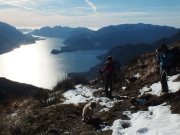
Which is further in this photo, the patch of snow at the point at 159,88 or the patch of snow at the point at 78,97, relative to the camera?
the patch of snow at the point at 78,97

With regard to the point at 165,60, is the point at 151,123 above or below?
below

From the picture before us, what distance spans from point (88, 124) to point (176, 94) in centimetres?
423

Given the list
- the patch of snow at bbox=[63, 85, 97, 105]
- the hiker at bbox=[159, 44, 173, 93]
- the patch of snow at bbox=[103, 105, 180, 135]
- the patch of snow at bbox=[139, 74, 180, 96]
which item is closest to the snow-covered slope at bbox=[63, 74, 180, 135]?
the patch of snow at bbox=[103, 105, 180, 135]

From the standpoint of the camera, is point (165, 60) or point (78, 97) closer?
point (165, 60)

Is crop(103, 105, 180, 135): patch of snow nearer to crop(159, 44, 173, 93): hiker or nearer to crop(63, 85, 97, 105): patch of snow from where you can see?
crop(159, 44, 173, 93): hiker

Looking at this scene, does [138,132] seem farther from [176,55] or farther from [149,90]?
[176,55]

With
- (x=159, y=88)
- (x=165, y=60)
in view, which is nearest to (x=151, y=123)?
(x=165, y=60)

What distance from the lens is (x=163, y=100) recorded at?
12984mm

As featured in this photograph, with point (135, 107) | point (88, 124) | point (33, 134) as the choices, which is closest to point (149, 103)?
point (135, 107)

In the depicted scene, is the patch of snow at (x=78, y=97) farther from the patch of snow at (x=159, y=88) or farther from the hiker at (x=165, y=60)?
the hiker at (x=165, y=60)

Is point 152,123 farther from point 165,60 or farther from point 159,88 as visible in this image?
point 159,88

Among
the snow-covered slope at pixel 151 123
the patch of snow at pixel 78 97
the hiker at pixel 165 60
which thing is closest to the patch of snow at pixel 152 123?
the snow-covered slope at pixel 151 123

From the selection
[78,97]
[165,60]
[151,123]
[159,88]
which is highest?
[165,60]

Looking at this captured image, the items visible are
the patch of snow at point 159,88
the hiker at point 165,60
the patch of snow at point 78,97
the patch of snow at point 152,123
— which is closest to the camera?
the patch of snow at point 152,123
